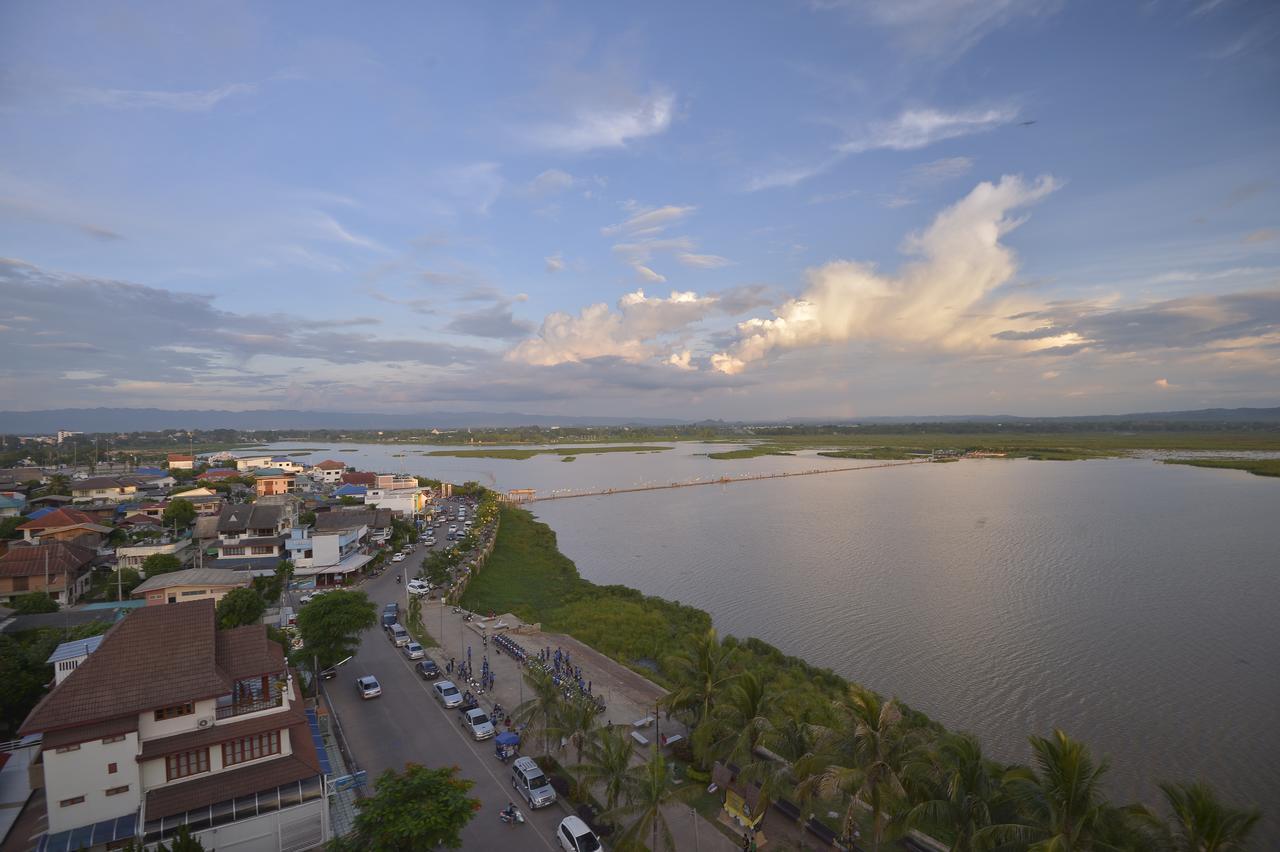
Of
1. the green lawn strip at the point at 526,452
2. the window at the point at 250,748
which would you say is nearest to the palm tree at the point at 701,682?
the window at the point at 250,748

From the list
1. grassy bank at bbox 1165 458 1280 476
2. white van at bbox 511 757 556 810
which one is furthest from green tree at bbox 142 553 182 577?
grassy bank at bbox 1165 458 1280 476

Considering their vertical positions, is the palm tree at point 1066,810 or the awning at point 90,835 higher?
the palm tree at point 1066,810

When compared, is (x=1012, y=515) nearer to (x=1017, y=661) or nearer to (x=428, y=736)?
(x=1017, y=661)

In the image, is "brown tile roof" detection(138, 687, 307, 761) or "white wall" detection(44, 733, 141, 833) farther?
"brown tile roof" detection(138, 687, 307, 761)

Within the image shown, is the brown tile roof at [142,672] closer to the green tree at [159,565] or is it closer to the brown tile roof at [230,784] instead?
the brown tile roof at [230,784]

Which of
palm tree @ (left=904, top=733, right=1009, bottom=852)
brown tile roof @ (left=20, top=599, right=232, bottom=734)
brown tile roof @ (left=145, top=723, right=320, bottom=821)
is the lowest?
brown tile roof @ (left=145, top=723, right=320, bottom=821)

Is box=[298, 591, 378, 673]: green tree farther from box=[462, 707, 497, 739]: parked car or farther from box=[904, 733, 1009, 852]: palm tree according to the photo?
box=[904, 733, 1009, 852]: palm tree

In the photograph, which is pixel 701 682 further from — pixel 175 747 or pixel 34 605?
pixel 34 605
